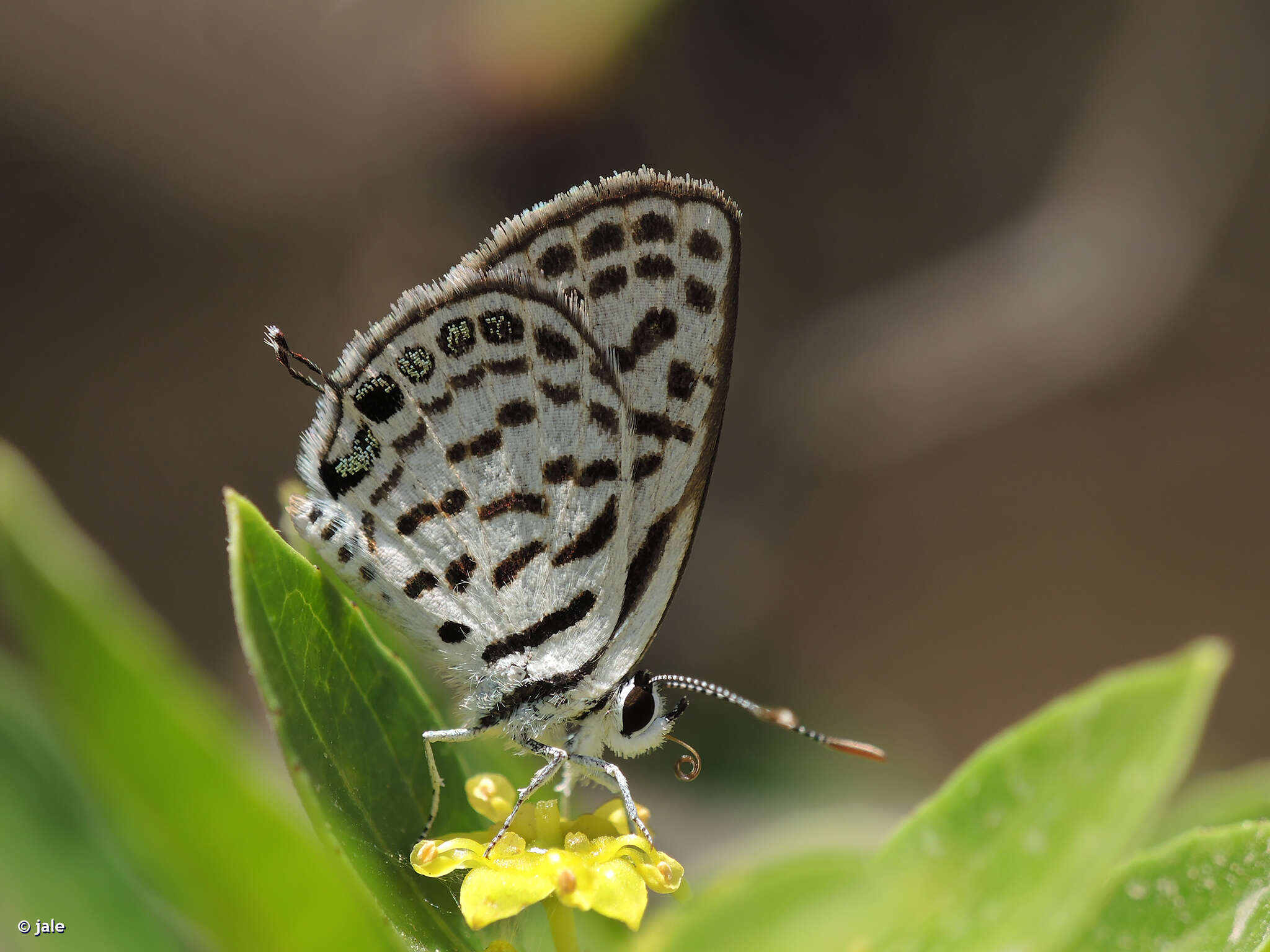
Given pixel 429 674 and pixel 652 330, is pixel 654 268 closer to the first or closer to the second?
pixel 652 330

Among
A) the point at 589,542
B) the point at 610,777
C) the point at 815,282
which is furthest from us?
the point at 815,282

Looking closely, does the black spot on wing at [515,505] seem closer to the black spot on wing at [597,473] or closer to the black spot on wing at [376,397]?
the black spot on wing at [597,473]

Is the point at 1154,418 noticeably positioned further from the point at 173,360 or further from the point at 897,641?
the point at 173,360

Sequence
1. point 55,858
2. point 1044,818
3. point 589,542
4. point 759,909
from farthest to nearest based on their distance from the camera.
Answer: point 589,542 < point 55,858 < point 1044,818 < point 759,909

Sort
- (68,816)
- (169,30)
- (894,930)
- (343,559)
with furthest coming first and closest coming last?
(169,30) < (343,559) < (68,816) < (894,930)

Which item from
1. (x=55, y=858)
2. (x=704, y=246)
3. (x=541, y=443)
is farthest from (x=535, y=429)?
(x=55, y=858)

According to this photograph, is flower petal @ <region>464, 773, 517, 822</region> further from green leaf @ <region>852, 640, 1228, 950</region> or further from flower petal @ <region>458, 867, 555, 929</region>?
green leaf @ <region>852, 640, 1228, 950</region>

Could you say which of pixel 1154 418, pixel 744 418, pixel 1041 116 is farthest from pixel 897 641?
pixel 1041 116
